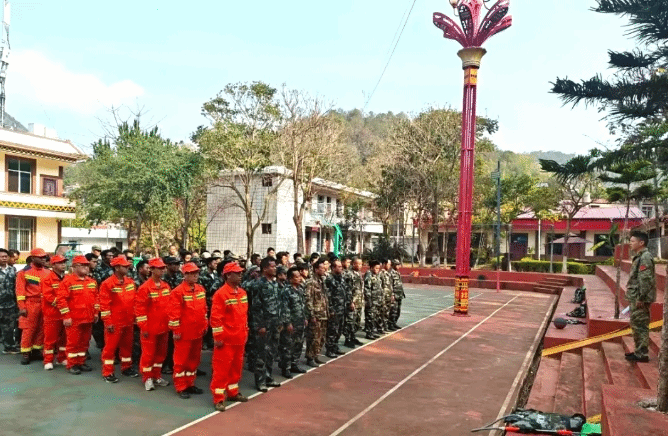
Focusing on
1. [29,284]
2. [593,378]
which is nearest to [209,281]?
[29,284]

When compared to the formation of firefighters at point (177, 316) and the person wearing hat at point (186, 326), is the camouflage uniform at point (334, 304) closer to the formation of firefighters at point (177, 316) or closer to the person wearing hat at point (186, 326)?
the formation of firefighters at point (177, 316)

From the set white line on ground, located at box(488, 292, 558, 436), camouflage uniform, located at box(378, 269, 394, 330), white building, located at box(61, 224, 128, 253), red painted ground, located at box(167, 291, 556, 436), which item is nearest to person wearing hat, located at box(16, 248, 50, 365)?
red painted ground, located at box(167, 291, 556, 436)

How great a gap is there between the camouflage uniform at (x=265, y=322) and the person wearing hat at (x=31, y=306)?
134 inches

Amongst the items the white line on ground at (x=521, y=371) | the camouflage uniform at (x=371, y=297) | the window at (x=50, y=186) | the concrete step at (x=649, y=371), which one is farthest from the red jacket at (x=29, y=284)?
the window at (x=50, y=186)

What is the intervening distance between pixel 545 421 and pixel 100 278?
22.3ft

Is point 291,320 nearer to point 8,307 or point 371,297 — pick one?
point 371,297

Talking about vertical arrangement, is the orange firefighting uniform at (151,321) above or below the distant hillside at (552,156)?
below

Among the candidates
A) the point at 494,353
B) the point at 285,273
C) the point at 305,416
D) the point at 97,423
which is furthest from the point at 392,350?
the point at 97,423

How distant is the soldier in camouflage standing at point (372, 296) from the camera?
10461 millimetres

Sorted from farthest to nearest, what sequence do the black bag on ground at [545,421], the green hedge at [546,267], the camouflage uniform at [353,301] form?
the green hedge at [546,267] → the camouflage uniform at [353,301] → the black bag on ground at [545,421]

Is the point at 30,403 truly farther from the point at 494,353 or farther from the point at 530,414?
the point at 494,353

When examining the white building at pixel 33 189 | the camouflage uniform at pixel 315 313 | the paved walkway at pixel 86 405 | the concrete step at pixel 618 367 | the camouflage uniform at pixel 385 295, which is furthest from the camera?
the white building at pixel 33 189

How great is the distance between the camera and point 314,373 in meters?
7.68

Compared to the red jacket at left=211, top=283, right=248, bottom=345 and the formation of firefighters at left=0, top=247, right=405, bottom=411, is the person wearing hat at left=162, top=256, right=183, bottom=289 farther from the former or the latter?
the red jacket at left=211, top=283, right=248, bottom=345
